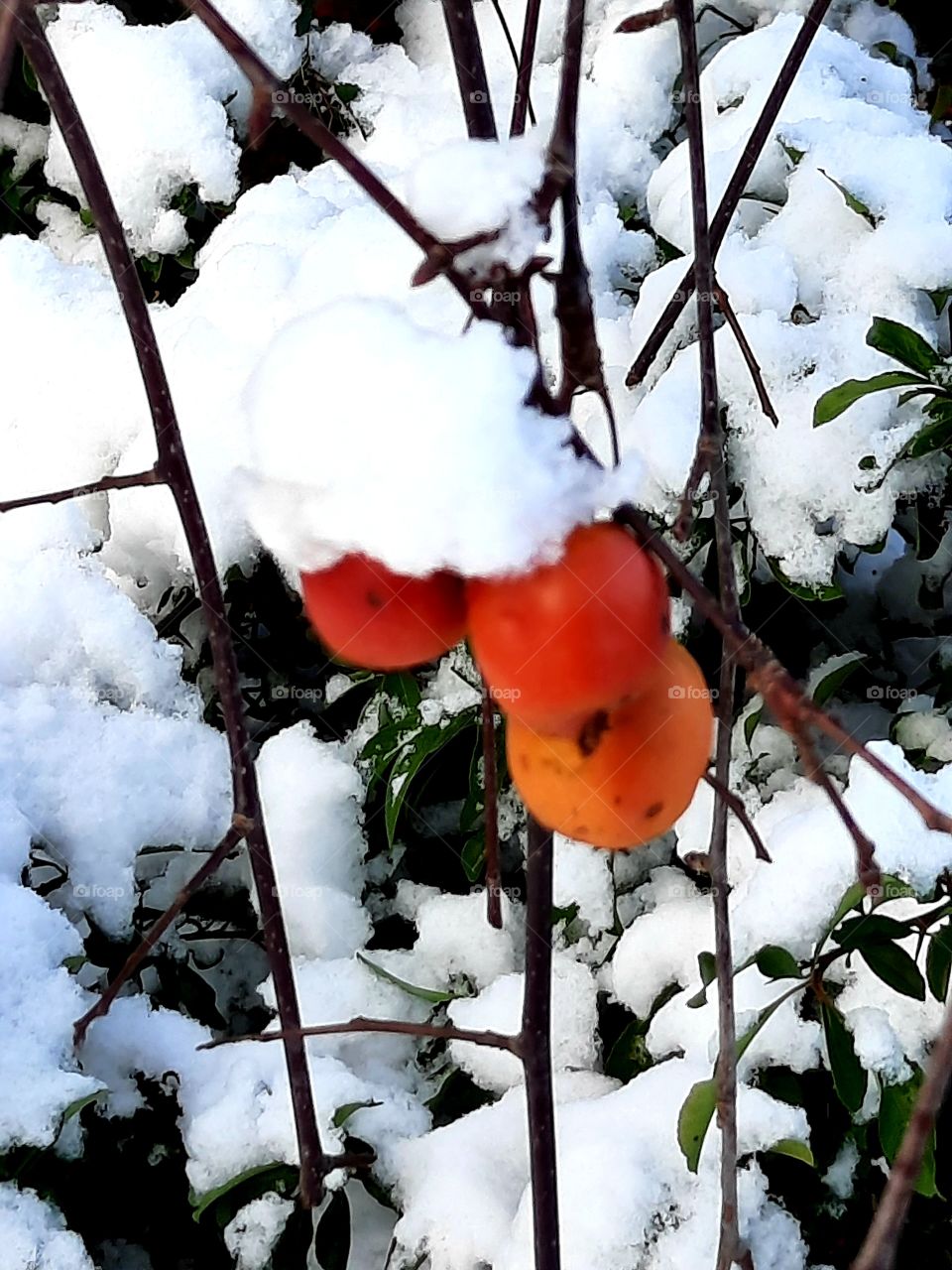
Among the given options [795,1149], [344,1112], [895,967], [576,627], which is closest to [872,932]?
[895,967]

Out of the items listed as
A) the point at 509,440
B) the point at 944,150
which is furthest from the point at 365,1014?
the point at 944,150

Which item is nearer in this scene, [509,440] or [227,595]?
[509,440]

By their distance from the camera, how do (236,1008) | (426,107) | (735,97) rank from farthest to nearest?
(426,107), (735,97), (236,1008)

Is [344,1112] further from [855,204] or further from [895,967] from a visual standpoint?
[855,204]

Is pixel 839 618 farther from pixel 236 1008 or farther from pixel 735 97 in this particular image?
pixel 236 1008

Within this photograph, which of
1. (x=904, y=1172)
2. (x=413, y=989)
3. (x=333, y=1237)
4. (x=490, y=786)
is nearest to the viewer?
(x=904, y=1172)

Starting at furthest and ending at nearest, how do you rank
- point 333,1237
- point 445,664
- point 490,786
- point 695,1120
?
point 445,664, point 333,1237, point 695,1120, point 490,786
